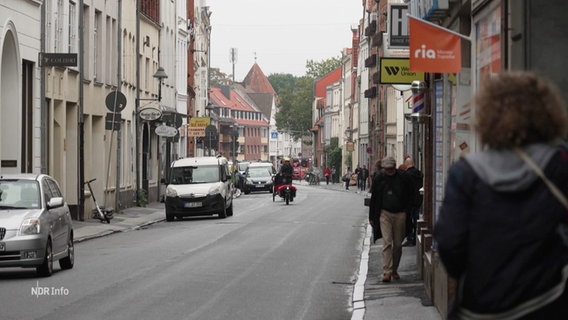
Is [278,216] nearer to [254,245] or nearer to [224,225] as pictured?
[224,225]

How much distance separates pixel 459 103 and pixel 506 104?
916 centimetres

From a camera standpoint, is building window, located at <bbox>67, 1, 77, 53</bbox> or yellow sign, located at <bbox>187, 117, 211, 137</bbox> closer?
building window, located at <bbox>67, 1, 77, 53</bbox>

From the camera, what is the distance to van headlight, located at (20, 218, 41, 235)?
17500mm

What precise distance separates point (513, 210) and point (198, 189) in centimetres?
3347

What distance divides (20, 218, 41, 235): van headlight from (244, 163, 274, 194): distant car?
5420cm

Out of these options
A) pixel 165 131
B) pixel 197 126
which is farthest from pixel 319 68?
pixel 165 131

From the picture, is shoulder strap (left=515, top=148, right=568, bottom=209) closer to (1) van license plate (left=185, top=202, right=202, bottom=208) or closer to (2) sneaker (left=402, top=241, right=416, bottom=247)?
(2) sneaker (left=402, top=241, right=416, bottom=247)

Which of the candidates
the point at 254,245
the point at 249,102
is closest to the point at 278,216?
the point at 254,245

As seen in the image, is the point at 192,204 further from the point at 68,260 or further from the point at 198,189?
the point at 68,260

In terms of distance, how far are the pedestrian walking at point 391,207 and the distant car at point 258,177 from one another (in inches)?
2140

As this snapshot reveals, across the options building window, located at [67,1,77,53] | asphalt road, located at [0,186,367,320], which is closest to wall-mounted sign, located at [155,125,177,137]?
building window, located at [67,1,77,53]

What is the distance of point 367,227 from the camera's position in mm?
33156

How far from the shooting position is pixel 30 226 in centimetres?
1756

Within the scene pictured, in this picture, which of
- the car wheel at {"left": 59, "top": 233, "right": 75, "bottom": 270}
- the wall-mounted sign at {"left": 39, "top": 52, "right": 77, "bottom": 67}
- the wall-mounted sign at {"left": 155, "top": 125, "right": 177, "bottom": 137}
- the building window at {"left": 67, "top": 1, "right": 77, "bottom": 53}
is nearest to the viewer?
the car wheel at {"left": 59, "top": 233, "right": 75, "bottom": 270}
